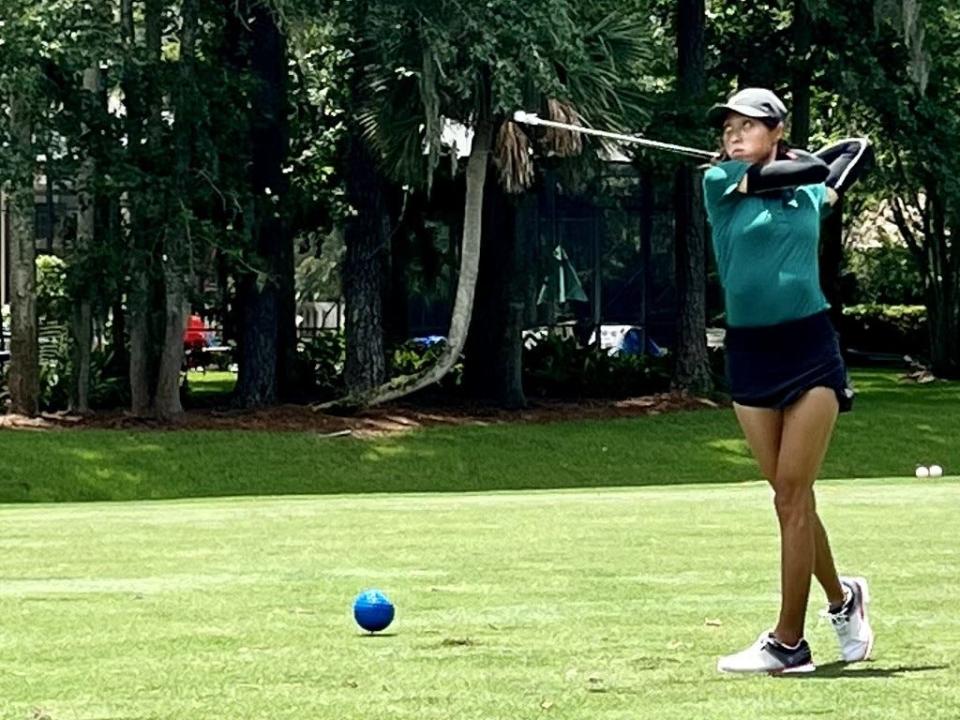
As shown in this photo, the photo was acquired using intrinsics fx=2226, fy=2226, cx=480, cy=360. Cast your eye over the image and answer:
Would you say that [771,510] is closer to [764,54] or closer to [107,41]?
[107,41]

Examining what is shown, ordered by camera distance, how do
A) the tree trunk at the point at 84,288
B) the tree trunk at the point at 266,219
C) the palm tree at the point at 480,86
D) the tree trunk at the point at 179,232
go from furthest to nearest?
1. the tree trunk at the point at 266,219
2. the tree trunk at the point at 84,288
3. the tree trunk at the point at 179,232
4. the palm tree at the point at 480,86

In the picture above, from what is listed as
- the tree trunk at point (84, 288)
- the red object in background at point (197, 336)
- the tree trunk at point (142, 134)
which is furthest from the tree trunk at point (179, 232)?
the red object in background at point (197, 336)

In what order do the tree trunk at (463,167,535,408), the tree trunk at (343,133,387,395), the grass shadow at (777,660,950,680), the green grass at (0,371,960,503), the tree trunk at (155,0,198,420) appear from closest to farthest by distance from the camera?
the grass shadow at (777,660,950,680)
the green grass at (0,371,960,503)
the tree trunk at (155,0,198,420)
the tree trunk at (343,133,387,395)
the tree trunk at (463,167,535,408)

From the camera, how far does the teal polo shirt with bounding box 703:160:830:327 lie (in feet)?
26.2

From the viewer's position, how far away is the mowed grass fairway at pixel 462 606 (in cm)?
736

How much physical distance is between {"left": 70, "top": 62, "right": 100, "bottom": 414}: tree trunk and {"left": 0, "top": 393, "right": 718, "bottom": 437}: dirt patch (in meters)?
0.53

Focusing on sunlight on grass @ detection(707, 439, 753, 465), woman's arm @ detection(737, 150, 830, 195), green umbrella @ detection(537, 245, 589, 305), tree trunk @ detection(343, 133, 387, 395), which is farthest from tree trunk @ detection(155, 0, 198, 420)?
woman's arm @ detection(737, 150, 830, 195)

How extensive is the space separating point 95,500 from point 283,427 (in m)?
4.70

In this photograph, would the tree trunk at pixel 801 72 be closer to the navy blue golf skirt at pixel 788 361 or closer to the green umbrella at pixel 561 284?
the green umbrella at pixel 561 284

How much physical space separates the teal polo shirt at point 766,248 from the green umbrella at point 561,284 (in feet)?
108

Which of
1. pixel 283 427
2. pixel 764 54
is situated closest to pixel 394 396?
pixel 283 427

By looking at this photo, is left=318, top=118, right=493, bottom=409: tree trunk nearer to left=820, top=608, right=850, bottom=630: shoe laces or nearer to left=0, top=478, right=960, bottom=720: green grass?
left=0, top=478, right=960, bottom=720: green grass

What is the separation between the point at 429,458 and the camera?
32156 millimetres

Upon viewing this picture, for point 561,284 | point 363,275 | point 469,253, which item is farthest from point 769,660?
point 561,284
